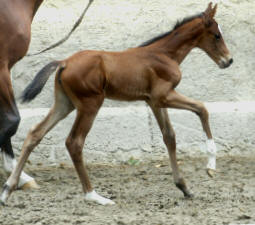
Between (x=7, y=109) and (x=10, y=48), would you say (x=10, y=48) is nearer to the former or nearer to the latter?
(x=10, y=48)

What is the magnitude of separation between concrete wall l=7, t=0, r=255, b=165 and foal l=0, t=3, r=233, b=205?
1.71 m

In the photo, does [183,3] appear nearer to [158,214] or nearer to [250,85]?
[250,85]

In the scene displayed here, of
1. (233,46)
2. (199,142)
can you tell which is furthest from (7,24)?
(233,46)

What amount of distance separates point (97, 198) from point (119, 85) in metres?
0.88

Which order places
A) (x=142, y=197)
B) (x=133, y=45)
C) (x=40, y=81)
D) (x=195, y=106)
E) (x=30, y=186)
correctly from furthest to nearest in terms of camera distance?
(x=133, y=45)
(x=30, y=186)
(x=142, y=197)
(x=40, y=81)
(x=195, y=106)

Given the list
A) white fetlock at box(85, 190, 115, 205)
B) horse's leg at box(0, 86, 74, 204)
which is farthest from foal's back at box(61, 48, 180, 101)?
white fetlock at box(85, 190, 115, 205)

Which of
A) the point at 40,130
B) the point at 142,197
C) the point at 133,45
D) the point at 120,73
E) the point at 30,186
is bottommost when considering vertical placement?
the point at 30,186

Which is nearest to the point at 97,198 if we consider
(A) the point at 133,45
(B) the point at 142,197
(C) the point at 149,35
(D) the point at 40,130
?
(B) the point at 142,197

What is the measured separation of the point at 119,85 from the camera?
5188 millimetres

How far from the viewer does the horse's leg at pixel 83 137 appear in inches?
200

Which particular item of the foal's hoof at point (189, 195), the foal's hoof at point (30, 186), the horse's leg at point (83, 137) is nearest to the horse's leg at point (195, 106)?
the foal's hoof at point (189, 195)

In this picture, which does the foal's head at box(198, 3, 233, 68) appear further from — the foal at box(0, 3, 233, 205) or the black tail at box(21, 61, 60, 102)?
the black tail at box(21, 61, 60, 102)

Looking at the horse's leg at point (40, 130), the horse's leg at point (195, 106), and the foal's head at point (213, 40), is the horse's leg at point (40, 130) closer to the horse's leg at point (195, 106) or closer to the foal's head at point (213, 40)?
the horse's leg at point (195, 106)

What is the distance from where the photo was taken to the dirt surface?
463cm
